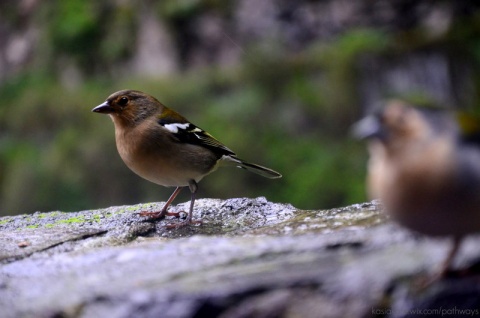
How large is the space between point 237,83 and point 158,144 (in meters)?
6.00

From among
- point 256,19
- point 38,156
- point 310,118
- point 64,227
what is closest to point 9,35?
point 38,156

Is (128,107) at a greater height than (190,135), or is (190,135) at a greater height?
(128,107)

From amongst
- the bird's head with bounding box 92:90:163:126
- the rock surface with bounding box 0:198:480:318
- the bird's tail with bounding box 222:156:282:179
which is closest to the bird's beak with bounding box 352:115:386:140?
the rock surface with bounding box 0:198:480:318

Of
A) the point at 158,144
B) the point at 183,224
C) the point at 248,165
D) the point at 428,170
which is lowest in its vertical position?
the point at 183,224

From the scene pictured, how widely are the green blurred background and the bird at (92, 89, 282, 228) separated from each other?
3.84 meters

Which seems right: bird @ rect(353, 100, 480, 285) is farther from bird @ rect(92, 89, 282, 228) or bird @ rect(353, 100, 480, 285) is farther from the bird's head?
the bird's head

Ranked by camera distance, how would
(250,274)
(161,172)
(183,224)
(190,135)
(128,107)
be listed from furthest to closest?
(190,135)
(128,107)
(161,172)
(183,224)
(250,274)

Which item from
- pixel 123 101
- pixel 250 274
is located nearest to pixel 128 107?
pixel 123 101

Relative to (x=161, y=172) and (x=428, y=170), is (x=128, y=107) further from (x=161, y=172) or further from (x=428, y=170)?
(x=428, y=170)

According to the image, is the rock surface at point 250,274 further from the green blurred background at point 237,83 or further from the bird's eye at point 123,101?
the green blurred background at point 237,83

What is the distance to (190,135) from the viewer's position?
4.95 m

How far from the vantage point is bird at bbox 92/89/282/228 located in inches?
183

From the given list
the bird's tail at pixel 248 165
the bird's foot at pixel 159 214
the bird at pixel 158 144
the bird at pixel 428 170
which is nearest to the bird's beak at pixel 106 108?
the bird at pixel 158 144

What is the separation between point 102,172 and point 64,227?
541cm
